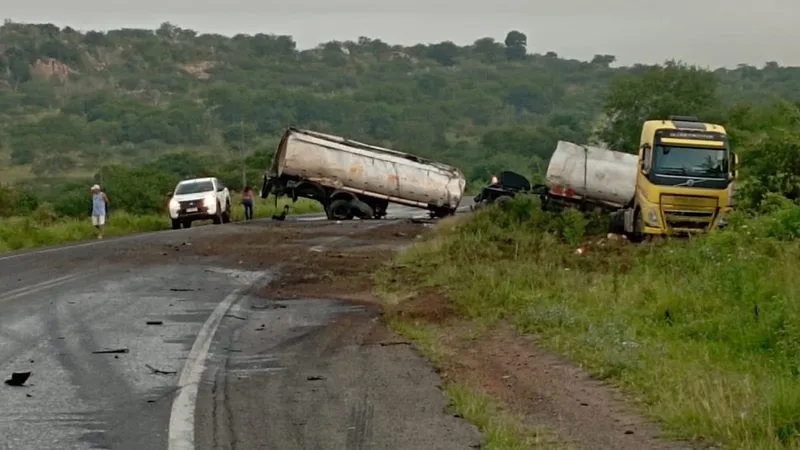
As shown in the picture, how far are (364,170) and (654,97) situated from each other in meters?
33.3

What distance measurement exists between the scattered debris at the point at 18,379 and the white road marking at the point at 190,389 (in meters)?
1.42

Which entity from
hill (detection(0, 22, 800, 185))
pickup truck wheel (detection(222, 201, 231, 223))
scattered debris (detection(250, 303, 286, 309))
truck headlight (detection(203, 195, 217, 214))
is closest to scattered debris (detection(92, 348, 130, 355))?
scattered debris (detection(250, 303, 286, 309))

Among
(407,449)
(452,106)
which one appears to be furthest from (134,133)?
(407,449)

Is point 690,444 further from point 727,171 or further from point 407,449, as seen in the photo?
point 727,171

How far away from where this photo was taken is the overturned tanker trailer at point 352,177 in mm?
45906

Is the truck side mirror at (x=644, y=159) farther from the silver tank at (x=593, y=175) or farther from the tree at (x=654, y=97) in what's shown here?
the tree at (x=654, y=97)

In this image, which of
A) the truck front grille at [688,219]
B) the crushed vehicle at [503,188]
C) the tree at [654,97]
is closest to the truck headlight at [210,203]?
the crushed vehicle at [503,188]

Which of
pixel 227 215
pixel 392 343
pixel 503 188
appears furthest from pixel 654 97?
pixel 392 343

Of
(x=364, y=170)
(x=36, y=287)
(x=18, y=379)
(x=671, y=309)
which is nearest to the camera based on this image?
(x=18, y=379)

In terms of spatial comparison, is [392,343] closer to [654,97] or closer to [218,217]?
[218,217]

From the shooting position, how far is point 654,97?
74625 mm

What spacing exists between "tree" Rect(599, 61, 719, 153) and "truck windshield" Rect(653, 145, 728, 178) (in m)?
40.5

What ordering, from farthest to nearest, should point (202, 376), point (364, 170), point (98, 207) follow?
point (364, 170) < point (98, 207) < point (202, 376)

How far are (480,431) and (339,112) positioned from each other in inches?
5622
